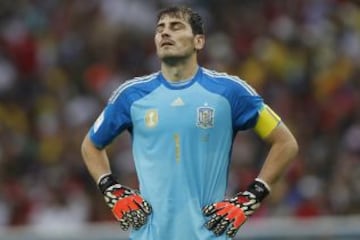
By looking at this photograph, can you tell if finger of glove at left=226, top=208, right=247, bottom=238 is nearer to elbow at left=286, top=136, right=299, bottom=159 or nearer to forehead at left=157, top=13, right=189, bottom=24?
elbow at left=286, top=136, right=299, bottom=159

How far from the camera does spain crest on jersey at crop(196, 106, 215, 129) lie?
8.52 metres

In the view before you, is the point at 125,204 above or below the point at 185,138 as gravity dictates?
below

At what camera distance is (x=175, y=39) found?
8.58 meters

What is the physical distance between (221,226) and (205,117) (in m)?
0.63

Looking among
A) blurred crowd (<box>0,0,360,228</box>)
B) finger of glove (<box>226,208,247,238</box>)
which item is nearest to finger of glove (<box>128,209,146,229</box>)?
finger of glove (<box>226,208,247,238</box>)

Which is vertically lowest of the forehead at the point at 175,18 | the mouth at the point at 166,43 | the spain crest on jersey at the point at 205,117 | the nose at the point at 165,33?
the spain crest on jersey at the point at 205,117

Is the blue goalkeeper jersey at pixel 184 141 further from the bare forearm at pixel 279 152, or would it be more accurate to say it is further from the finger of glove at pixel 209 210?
the bare forearm at pixel 279 152

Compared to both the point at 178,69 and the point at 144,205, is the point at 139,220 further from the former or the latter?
the point at 178,69

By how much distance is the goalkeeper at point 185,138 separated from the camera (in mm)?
8500

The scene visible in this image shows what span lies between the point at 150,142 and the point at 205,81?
1.59 ft

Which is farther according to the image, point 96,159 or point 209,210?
point 96,159

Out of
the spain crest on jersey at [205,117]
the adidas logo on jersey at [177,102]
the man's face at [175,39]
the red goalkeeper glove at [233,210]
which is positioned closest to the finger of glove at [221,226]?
the red goalkeeper glove at [233,210]

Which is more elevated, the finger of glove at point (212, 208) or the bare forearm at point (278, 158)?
the bare forearm at point (278, 158)

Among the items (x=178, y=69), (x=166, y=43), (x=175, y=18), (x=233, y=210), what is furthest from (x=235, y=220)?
(x=175, y=18)
